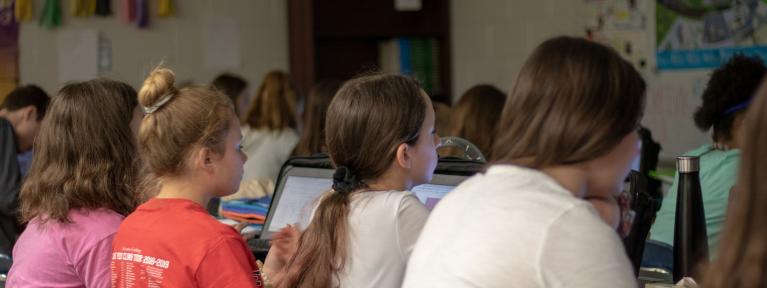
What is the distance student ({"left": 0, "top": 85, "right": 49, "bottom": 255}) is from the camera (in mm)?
3277

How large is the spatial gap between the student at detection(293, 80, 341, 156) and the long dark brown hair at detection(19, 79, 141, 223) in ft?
5.18

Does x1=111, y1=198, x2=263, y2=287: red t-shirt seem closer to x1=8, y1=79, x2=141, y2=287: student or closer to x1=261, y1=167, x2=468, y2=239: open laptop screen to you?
x1=8, y1=79, x2=141, y2=287: student

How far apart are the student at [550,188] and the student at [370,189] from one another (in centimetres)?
43

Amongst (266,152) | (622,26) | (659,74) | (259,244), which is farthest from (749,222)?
(622,26)

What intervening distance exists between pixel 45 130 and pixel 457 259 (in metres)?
1.25

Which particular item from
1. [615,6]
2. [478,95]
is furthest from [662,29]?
[478,95]

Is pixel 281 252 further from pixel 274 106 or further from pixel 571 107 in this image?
pixel 274 106

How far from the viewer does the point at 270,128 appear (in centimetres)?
483

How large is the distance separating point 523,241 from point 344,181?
27.7 inches

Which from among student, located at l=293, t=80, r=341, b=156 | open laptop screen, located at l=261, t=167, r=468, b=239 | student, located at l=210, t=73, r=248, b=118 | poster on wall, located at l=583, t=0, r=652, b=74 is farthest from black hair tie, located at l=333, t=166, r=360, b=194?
student, located at l=210, t=73, r=248, b=118

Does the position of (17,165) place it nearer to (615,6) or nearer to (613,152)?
(613,152)

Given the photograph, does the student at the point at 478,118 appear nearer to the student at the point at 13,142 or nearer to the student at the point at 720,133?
the student at the point at 720,133

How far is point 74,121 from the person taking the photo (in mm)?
2207

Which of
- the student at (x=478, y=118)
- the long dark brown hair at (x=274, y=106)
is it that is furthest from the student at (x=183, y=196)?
the long dark brown hair at (x=274, y=106)
